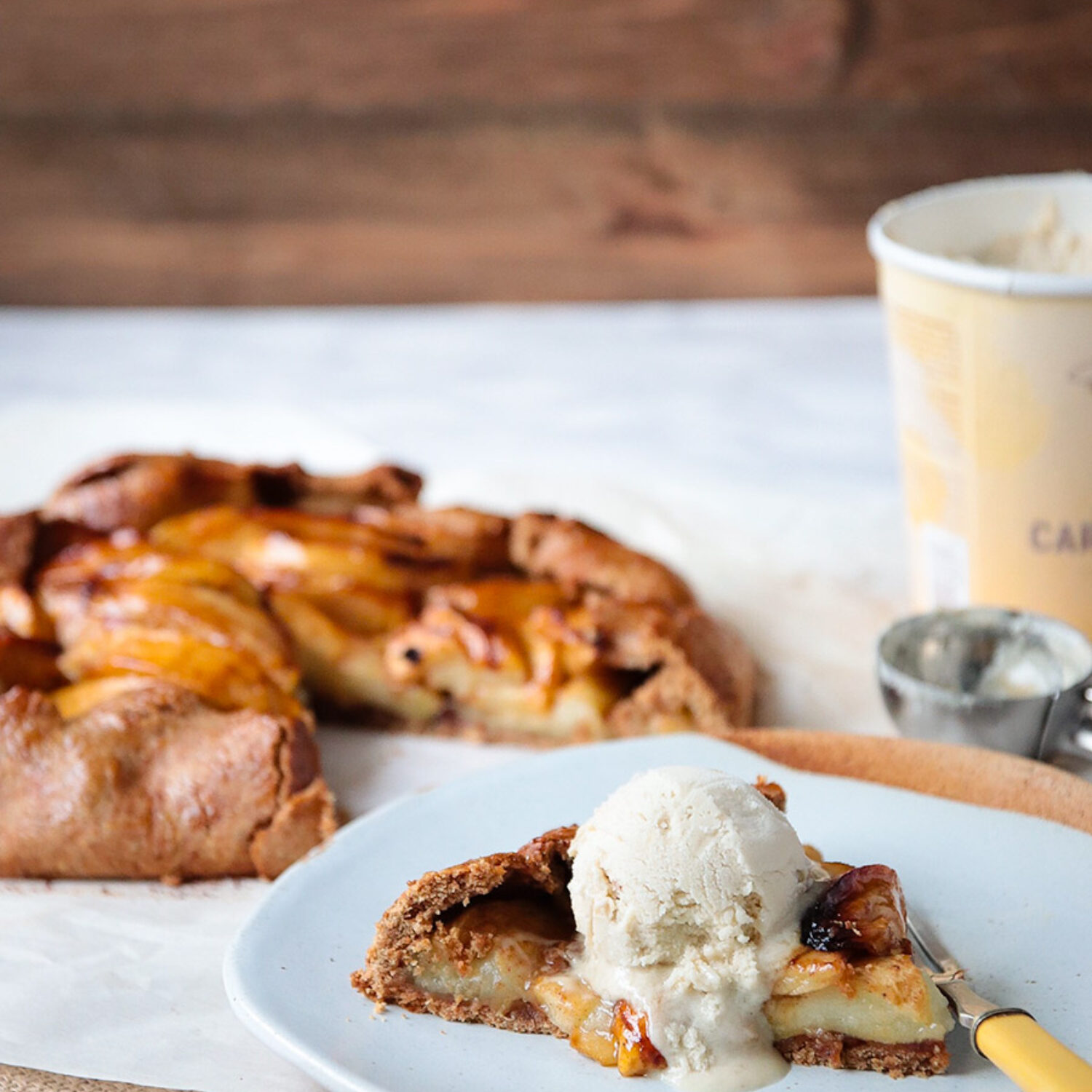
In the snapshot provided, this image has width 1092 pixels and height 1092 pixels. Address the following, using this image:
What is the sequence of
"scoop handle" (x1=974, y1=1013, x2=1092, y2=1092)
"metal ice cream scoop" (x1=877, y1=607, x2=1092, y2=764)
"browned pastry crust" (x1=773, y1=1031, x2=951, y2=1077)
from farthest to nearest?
"metal ice cream scoop" (x1=877, y1=607, x2=1092, y2=764) → "browned pastry crust" (x1=773, y1=1031, x2=951, y2=1077) → "scoop handle" (x1=974, y1=1013, x2=1092, y2=1092)

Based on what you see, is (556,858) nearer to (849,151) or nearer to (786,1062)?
(786,1062)

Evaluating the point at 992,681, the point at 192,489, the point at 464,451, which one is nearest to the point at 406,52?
the point at 464,451

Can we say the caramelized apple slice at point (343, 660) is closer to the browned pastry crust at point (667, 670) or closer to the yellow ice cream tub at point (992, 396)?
the browned pastry crust at point (667, 670)

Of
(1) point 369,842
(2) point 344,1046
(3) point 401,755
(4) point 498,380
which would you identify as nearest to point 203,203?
(4) point 498,380

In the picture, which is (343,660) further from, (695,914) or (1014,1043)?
(1014,1043)

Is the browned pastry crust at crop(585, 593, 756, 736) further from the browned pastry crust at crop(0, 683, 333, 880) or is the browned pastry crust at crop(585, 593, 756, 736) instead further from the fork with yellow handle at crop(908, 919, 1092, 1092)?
the fork with yellow handle at crop(908, 919, 1092, 1092)

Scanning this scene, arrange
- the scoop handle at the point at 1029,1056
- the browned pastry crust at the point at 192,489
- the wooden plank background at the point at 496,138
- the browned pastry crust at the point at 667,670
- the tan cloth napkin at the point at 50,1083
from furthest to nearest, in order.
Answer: the wooden plank background at the point at 496,138
the browned pastry crust at the point at 192,489
the browned pastry crust at the point at 667,670
the tan cloth napkin at the point at 50,1083
the scoop handle at the point at 1029,1056

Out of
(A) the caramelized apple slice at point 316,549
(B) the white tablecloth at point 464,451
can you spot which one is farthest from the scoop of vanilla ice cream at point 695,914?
(A) the caramelized apple slice at point 316,549

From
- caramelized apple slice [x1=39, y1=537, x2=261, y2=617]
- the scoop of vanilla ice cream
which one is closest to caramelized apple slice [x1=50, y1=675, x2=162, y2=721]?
caramelized apple slice [x1=39, y1=537, x2=261, y2=617]
